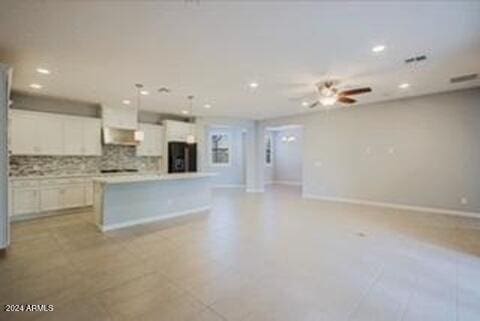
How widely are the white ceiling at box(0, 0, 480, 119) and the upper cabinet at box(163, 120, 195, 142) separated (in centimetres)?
283

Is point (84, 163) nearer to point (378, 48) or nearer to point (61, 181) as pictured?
point (61, 181)

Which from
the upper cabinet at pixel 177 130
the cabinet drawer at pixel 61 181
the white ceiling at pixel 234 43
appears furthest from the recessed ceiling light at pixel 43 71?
the upper cabinet at pixel 177 130

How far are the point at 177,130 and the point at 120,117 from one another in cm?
188

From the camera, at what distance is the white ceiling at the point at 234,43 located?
246 centimetres

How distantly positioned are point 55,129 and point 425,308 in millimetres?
7333

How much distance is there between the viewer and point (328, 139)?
26.0 feet

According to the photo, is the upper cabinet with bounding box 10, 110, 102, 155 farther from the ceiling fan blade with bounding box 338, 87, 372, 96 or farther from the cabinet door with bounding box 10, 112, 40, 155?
the ceiling fan blade with bounding box 338, 87, 372, 96

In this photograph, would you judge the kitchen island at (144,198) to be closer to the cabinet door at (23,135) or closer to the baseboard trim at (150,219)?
the baseboard trim at (150,219)

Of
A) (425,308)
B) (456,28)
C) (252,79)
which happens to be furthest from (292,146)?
(425,308)

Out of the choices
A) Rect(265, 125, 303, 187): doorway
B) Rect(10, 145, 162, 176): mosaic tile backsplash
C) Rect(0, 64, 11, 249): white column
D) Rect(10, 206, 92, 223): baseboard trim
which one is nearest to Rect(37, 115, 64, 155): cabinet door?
Rect(10, 145, 162, 176): mosaic tile backsplash

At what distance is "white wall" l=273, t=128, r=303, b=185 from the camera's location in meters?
11.5

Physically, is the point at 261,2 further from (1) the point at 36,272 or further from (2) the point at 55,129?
(2) the point at 55,129

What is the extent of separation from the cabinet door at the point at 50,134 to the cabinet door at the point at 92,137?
52cm

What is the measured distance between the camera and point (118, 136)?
701 centimetres
